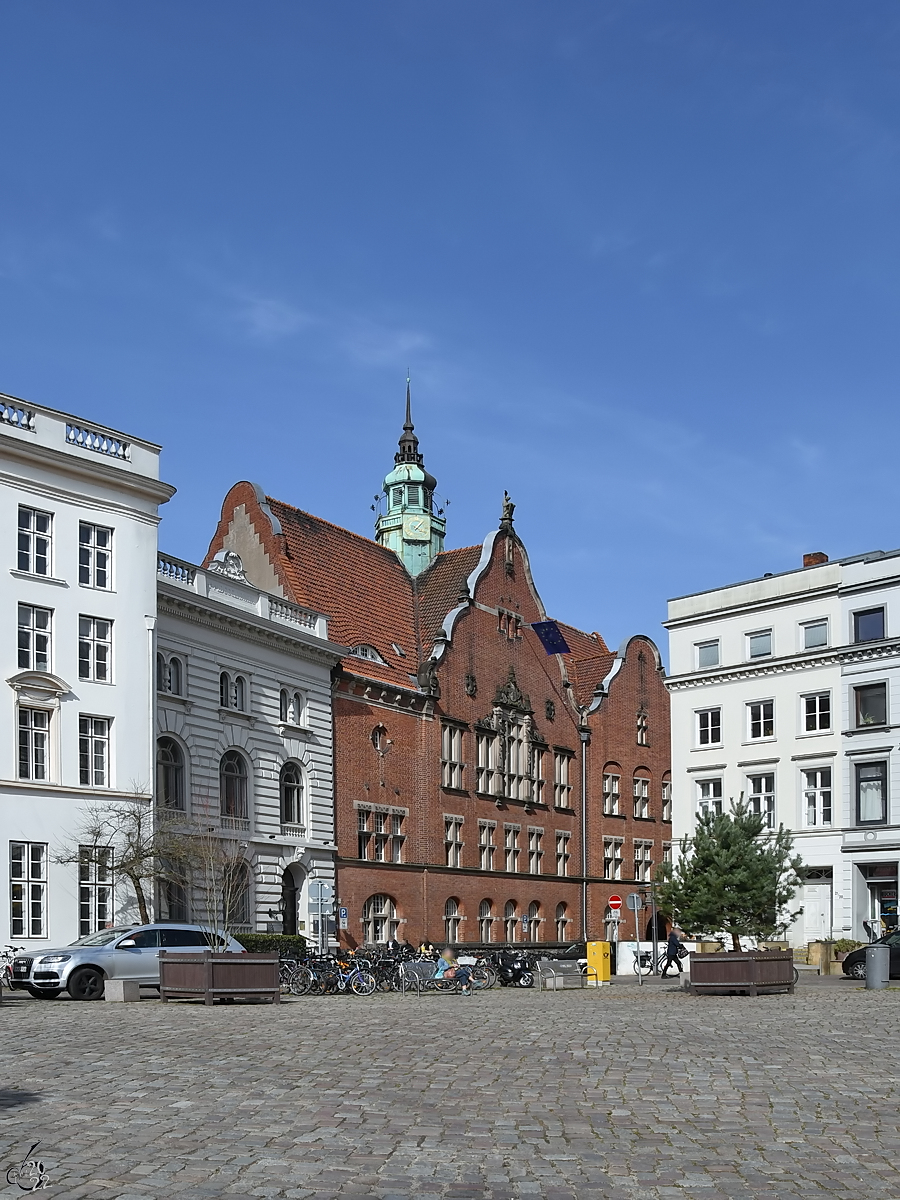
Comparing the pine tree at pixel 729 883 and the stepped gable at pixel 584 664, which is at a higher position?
the stepped gable at pixel 584 664

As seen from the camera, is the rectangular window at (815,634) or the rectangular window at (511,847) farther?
the rectangular window at (511,847)

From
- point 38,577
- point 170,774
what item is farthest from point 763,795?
point 38,577

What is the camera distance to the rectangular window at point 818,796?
58.3m

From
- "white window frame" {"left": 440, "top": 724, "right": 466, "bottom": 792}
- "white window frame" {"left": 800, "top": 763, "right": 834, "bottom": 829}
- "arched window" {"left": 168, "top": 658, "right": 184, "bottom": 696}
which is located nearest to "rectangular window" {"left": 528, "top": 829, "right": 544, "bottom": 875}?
"white window frame" {"left": 440, "top": 724, "right": 466, "bottom": 792}

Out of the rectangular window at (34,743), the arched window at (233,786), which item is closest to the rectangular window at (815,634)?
the arched window at (233,786)

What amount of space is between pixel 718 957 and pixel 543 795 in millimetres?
37113

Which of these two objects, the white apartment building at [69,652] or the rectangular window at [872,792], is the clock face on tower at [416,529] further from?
the white apartment building at [69,652]

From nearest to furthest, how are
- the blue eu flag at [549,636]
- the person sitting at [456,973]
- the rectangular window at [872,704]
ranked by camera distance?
the person sitting at [456,973]
the rectangular window at [872,704]
the blue eu flag at [549,636]

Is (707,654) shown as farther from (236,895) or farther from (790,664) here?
(236,895)

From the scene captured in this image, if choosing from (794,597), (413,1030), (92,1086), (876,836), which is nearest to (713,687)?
(794,597)

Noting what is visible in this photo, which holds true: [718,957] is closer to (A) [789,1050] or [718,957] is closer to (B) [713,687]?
(A) [789,1050]

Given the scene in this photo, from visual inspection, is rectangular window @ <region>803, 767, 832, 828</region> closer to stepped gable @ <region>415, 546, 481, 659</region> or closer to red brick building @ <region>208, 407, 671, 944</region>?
red brick building @ <region>208, 407, 671, 944</region>

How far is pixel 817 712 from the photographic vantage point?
5938 centimetres

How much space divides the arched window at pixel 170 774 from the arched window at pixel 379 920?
1279cm
